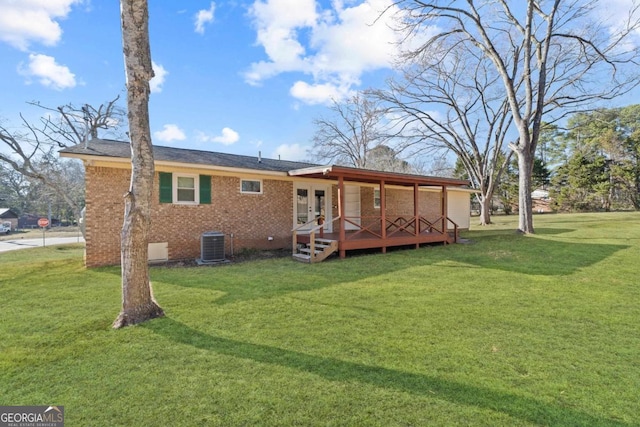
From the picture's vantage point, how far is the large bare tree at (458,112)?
21547 millimetres

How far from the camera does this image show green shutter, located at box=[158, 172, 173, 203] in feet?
29.3

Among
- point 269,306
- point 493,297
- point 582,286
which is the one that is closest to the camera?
point 269,306

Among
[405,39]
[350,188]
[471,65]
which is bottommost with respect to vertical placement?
[350,188]

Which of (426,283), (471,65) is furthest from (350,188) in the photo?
(471,65)

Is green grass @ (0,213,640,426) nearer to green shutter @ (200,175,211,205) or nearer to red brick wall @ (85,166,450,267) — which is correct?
red brick wall @ (85,166,450,267)

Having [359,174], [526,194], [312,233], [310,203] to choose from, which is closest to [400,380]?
[312,233]

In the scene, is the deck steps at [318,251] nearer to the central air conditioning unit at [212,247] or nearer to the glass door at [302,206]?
the glass door at [302,206]

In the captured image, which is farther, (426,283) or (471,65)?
(471,65)

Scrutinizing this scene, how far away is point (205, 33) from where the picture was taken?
11.0 meters

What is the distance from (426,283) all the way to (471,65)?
20.8m

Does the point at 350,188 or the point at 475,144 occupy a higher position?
the point at 475,144

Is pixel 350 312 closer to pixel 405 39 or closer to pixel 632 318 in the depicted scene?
pixel 632 318

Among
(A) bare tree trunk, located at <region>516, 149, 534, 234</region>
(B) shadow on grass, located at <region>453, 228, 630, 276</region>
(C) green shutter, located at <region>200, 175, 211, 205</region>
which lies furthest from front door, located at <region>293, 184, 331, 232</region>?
(A) bare tree trunk, located at <region>516, 149, 534, 234</region>

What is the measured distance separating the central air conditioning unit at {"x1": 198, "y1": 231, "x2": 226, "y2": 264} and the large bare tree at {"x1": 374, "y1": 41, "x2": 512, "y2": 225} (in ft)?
57.1
